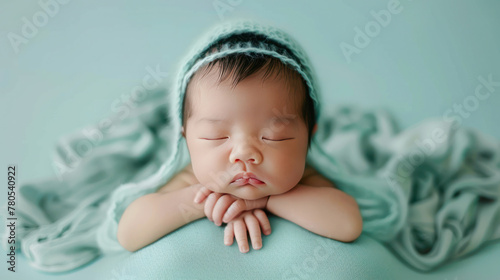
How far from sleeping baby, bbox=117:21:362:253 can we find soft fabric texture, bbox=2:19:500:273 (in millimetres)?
19

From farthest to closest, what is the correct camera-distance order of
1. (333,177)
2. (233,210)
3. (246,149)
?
(333,177), (233,210), (246,149)

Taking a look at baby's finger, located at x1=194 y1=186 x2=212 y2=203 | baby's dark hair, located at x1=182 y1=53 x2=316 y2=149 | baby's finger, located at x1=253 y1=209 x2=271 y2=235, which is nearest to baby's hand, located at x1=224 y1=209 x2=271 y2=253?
baby's finger, located at x1=253 y1=209 x2=271 y2=235

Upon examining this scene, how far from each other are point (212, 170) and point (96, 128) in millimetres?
884

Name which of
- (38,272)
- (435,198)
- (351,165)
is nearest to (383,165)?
(351,165)

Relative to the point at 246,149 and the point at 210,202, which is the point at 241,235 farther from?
the point at 246,149

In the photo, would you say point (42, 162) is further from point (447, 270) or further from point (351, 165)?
point (447, 270)

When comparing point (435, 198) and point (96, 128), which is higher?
→ point (96, 128)

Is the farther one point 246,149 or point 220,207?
point 220,207

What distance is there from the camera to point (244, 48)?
51.4 inches

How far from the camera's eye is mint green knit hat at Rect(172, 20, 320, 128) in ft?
4.33

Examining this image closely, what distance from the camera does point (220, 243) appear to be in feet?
4.33

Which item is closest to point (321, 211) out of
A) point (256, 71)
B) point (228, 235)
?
point (228, 235)

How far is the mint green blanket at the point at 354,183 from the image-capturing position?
5.14 ft

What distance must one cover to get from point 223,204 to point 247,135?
0.23 metres
